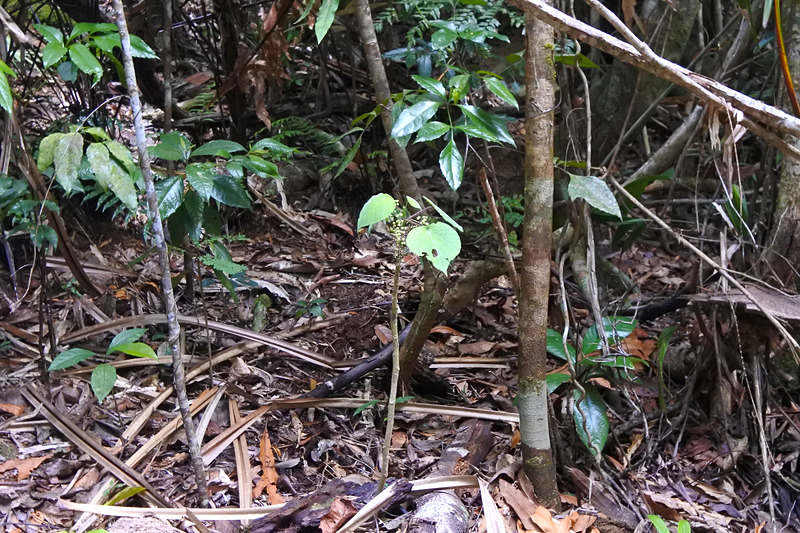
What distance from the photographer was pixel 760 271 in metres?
2.46

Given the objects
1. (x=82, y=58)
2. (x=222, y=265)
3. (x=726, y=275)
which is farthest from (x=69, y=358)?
(x=726, y=275)

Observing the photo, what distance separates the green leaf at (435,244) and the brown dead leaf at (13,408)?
1758 millimetres

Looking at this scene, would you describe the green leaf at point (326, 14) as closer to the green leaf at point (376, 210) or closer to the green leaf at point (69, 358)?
the green leaf at point (376, 210)

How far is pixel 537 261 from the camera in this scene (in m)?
1.84

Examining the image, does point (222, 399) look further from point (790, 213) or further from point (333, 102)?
point (333, 102)

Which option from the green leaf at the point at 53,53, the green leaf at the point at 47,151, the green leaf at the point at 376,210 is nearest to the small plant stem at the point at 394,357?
the green leaf at the point at 376,210

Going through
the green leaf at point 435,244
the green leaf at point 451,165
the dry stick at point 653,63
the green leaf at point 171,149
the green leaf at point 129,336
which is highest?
the dry stick at point 653,63

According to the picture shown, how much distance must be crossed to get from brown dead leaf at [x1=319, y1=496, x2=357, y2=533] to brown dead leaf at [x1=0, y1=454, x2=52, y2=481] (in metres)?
1.01

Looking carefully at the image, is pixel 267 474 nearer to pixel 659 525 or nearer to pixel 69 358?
pixel 69 358

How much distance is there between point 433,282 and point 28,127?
112 inches

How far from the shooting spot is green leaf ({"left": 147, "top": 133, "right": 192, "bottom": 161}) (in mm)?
1954

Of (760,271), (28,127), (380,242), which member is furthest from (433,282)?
(28,127)

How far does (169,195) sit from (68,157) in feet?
1.34

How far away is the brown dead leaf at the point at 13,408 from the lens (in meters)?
2.25
